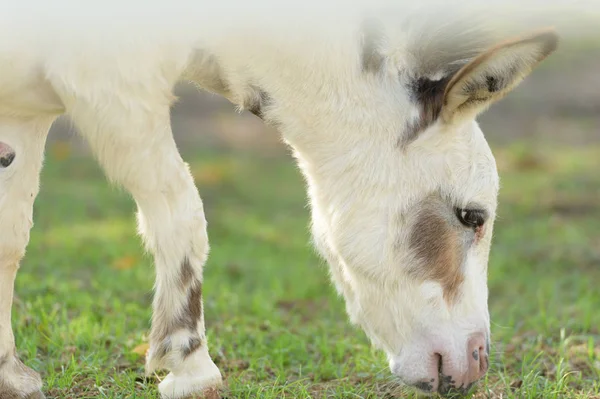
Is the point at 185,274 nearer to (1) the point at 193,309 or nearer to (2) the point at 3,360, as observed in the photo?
(1) the point at 193,309

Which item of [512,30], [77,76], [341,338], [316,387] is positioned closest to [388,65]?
[512,30]

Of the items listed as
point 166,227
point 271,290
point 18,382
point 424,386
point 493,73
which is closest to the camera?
point 493,73

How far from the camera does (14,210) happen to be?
3.20 m

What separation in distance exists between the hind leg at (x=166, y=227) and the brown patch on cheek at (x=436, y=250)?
739 mm

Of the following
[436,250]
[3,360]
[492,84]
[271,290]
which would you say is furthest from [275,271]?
[492,84]

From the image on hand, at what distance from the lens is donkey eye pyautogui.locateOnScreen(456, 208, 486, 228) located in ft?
10.2

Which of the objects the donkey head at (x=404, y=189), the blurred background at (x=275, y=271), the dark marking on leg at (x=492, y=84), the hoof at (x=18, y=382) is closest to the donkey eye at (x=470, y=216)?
the donkey head at (x=404, y=189)

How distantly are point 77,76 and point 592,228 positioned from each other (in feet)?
17.7

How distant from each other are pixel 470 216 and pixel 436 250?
0.17 metres

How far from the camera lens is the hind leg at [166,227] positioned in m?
2.90

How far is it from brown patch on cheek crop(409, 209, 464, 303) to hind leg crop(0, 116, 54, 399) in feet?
4.48

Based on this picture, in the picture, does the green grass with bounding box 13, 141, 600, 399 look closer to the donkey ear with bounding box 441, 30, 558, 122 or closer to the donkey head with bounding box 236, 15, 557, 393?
the donkey head with bounding box 236, 15, 557, 393

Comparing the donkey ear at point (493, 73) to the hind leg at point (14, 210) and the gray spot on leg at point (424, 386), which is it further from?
the hind leg at point (14, 210)

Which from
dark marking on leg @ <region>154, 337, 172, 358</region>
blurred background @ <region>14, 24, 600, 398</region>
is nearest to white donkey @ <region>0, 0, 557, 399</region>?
dark marking on leg @ <region>154, 337, 172, 358</region>
